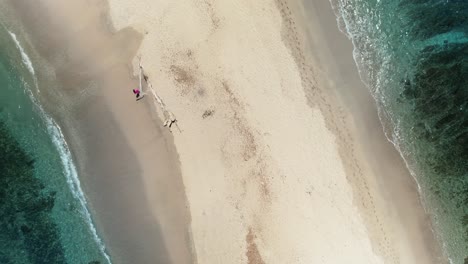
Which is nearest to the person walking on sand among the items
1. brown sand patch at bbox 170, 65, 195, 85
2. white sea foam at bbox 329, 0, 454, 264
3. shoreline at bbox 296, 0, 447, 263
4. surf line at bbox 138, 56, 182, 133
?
surf line at bbox 138, 56, 182, 133

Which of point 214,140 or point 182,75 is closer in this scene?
point 214,140

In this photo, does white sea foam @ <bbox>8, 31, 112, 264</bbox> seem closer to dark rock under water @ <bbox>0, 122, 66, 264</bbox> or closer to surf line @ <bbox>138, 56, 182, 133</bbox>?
dark rock under water @ <bbox>0, 122, 66, 264</bbox>

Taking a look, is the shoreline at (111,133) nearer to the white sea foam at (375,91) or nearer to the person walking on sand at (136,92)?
the person walking on sand at (136,92)

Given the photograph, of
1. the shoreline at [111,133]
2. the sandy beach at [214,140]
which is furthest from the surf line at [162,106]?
→ the shoreline at [111,133]

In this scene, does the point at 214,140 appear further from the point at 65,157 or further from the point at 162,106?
the point at 65,157

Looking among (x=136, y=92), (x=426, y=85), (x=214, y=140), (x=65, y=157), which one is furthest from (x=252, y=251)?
(x=426, y=85)

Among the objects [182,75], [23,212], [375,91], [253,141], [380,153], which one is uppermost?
[182,75]

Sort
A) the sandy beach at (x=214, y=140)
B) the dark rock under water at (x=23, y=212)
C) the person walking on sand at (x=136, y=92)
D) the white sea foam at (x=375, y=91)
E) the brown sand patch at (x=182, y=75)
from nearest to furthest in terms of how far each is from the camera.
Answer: the dark rock under water at (x=23, y=212)
the sandy beach at (x=214, y=140)
the person walking on sand at (x=136, y=92)
the brown sand patch at (x=182, y=75)
the white sea foam at (x=375, y=91)
